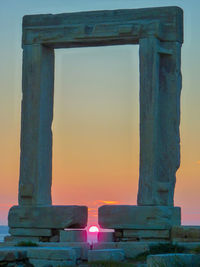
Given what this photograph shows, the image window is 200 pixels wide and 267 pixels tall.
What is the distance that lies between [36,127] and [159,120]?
2.86 m

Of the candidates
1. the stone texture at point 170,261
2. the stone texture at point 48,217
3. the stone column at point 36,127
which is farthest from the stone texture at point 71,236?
the stone texture at point 170,261

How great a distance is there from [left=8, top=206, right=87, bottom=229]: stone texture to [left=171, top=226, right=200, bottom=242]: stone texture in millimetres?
2181

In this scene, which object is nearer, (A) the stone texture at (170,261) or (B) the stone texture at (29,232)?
(A) the stone texture at (170,261)

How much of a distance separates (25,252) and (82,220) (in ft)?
11.4

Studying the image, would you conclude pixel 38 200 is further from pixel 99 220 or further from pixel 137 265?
pixel 137 265

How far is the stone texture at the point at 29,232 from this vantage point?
15.6 metres

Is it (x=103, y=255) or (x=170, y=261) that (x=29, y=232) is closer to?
(x=103, y=255)

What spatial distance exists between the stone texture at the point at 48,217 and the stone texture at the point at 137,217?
0.54m

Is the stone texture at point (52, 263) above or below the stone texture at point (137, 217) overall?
below

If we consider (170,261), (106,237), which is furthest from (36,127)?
(170,261)

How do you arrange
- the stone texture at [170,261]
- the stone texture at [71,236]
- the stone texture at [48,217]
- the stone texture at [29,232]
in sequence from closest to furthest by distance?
the stone texture at [170,261], the stone texture at [71,236], the stone texture at [48,217], the stone texture at [29,232]

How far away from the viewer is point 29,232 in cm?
1576

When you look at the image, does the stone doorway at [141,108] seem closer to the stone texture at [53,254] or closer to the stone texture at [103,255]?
the stone texture at [103,255]

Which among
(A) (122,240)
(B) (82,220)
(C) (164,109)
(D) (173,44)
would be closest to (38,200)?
(B) (82,220)
